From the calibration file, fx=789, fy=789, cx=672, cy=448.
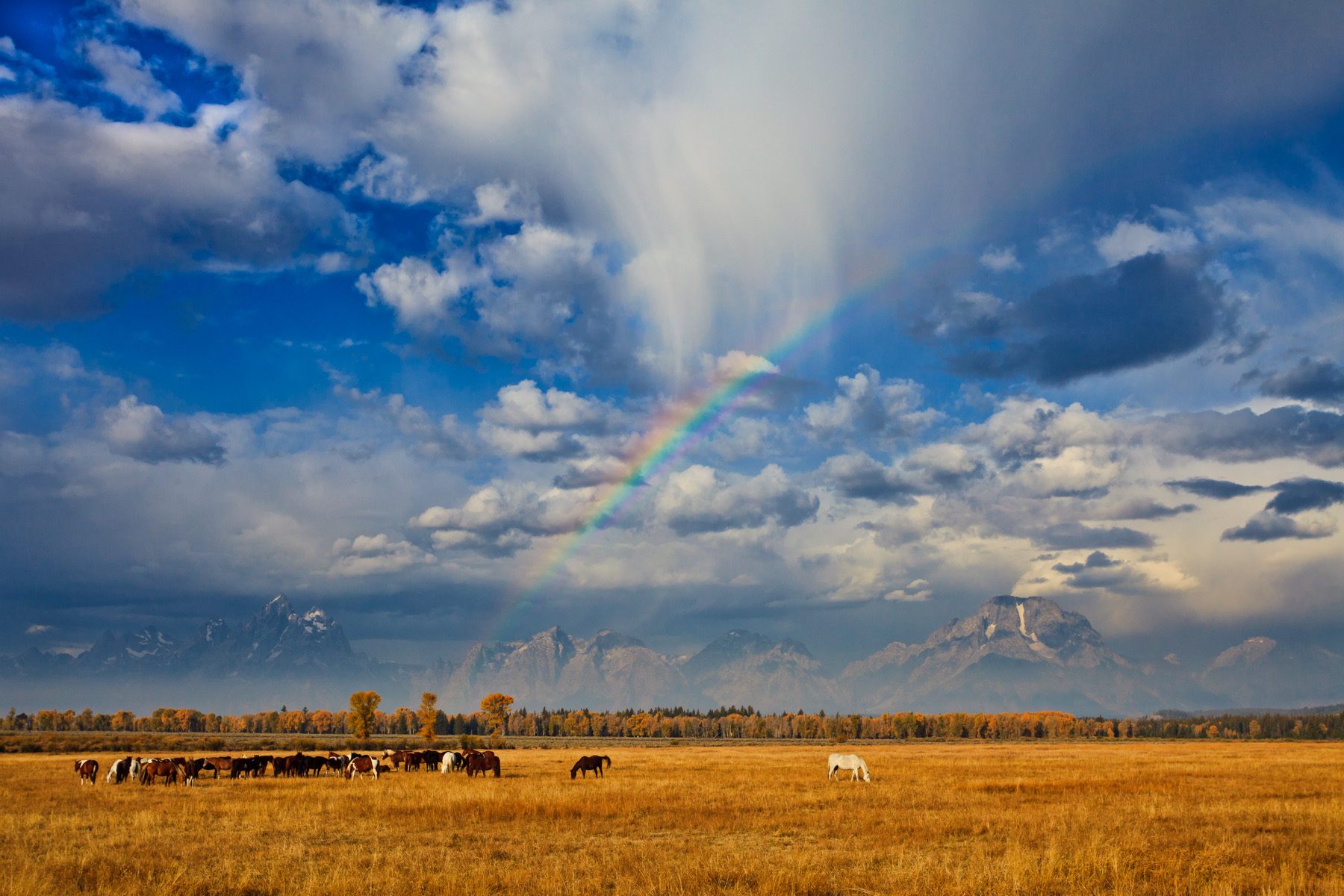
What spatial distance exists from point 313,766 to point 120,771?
11.5 metres

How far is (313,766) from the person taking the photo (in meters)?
52.1

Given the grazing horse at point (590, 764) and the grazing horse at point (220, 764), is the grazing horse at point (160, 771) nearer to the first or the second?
the grazing horse at point (220, 764)

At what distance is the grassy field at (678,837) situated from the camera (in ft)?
52.0

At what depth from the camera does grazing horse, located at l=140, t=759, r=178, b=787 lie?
137 ft

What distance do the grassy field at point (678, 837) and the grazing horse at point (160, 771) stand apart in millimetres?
1865

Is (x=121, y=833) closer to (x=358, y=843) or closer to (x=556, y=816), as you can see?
(x=358, y=843)

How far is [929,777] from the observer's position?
148 feet

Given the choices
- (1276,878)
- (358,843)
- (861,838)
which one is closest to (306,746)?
(358,843)

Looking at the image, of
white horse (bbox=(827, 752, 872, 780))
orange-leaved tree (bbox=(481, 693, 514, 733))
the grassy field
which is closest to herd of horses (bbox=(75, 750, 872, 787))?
white horse (bbox=(827, 752, 872, 780))

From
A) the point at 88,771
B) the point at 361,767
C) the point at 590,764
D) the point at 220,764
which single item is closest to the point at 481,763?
the point at 590,764

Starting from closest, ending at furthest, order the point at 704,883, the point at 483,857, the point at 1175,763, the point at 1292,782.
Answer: the point at 704,883
the point at 483,857
the point at 1292,782
the point at 1175,763

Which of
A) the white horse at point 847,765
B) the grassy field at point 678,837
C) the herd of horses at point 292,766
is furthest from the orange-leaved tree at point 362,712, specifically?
the white horse at point 847,765

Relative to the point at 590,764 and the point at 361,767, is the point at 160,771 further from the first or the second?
the point at 590,764

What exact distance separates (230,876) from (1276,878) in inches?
851
